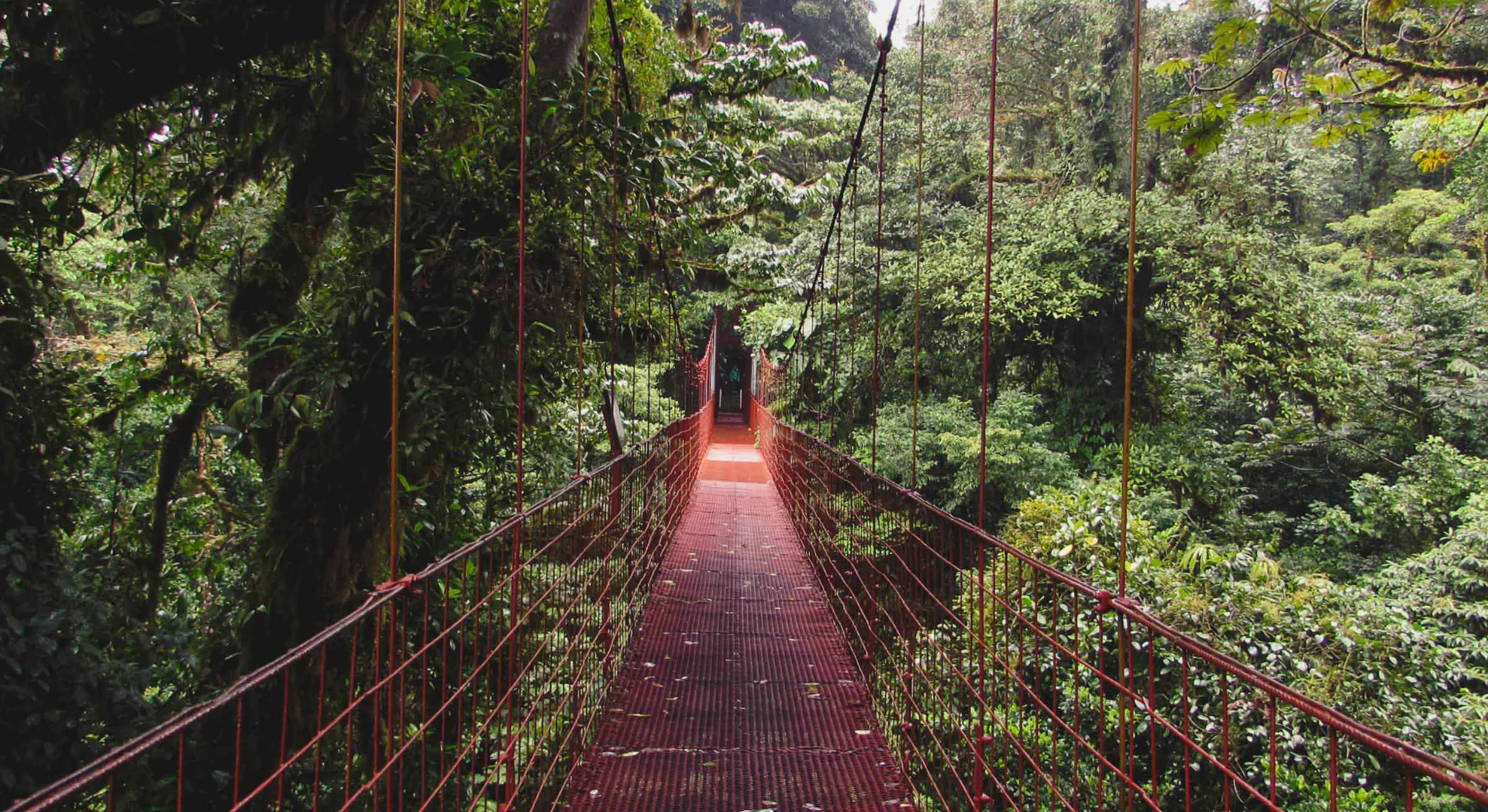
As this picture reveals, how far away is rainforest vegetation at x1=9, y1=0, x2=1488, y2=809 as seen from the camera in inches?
76.9

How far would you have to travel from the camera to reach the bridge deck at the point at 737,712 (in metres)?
1.75

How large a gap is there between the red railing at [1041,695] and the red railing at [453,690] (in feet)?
2.58

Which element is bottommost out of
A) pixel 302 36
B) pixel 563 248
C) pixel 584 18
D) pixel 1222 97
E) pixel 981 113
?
pixel 563 248

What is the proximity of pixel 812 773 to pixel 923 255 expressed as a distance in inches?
244

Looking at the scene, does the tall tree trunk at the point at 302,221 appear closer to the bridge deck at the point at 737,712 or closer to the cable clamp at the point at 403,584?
the bridge deck at the point at 737,712

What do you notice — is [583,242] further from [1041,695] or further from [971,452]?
[971,452]

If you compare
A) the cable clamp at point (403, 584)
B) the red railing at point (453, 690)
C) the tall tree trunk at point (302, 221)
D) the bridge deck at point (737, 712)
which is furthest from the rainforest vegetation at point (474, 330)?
the bridge deck at point (737, 712)

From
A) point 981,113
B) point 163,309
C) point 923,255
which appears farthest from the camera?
point 981,113

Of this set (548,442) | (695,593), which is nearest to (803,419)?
(695,593)

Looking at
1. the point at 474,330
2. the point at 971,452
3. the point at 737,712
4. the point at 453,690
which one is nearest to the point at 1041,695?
the point at 737,712

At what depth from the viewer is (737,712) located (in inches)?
88.0

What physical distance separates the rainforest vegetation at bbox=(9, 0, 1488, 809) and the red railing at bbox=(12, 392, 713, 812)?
198mm

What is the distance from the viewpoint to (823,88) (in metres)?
4.56

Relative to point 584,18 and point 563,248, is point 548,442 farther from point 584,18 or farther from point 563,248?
point 584,18
